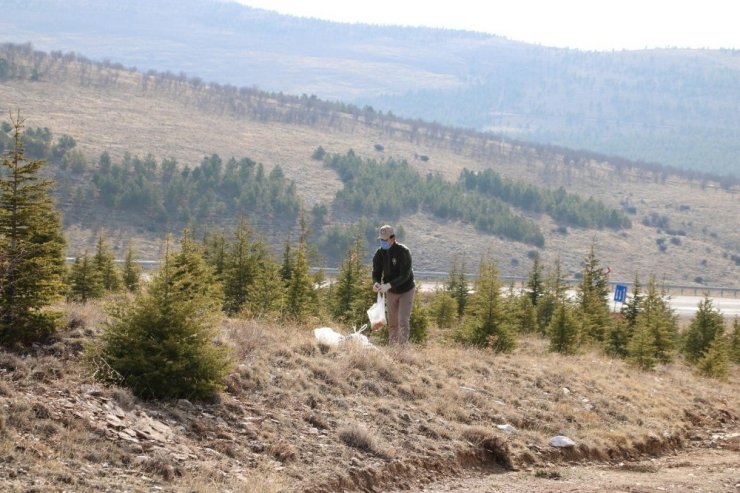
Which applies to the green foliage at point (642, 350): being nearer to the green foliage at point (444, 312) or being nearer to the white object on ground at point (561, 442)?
the green foliage at point (444, 312)

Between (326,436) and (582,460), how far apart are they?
375 cm

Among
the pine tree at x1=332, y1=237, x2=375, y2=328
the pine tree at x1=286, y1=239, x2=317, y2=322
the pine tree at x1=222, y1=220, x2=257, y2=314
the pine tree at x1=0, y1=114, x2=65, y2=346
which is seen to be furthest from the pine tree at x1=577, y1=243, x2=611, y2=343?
the pine tree at x1=0, y1=114, x2=65, y2=346

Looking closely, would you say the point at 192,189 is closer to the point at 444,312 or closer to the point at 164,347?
the point at 444,312

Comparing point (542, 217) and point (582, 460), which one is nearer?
point (582, 460)

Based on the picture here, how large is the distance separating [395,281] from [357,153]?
126 meters

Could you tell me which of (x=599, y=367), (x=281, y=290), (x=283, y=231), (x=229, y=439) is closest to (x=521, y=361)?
(x=599, y=367)

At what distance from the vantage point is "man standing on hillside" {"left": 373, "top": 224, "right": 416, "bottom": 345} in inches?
547

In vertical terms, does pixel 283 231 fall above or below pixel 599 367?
below

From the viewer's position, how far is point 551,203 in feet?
405

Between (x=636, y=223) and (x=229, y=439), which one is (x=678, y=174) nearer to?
(x=636, y=223)

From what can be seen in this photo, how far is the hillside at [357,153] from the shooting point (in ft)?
343

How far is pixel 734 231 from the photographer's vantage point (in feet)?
452

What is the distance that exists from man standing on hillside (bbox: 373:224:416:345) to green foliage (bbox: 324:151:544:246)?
3597 inches

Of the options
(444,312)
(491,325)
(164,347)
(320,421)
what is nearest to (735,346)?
(444,312)
